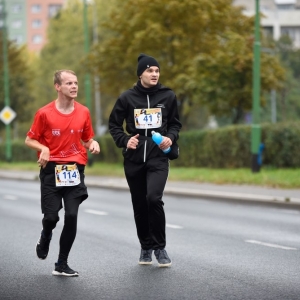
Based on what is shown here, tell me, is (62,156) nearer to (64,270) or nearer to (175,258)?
(64,270)

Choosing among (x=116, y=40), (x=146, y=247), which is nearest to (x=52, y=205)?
(x=146, y=247)

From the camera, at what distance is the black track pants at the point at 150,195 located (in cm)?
875

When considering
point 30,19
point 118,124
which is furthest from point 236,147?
point 30,19

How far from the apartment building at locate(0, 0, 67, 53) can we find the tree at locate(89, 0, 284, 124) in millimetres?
108801

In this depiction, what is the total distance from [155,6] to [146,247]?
24565 mm

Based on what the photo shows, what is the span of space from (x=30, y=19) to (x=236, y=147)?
121 metres

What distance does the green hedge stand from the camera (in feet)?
81.9

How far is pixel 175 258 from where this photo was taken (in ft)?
31.7

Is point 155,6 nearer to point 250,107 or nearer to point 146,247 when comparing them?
point 250,107

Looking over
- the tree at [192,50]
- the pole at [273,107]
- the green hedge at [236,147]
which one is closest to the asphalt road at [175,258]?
the green hedge at [236,147]

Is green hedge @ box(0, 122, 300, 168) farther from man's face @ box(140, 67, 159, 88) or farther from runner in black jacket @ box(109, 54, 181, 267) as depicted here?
man's face @ box(140, 67, 159, 88)

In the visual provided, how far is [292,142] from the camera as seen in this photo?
24797 millimetres

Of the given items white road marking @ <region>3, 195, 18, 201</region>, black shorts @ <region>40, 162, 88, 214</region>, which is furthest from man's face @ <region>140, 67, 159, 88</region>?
white road marking @ <region>3, 195, 18, 201</region>

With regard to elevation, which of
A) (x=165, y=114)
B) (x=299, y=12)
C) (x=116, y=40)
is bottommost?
(x=165, y=114)
